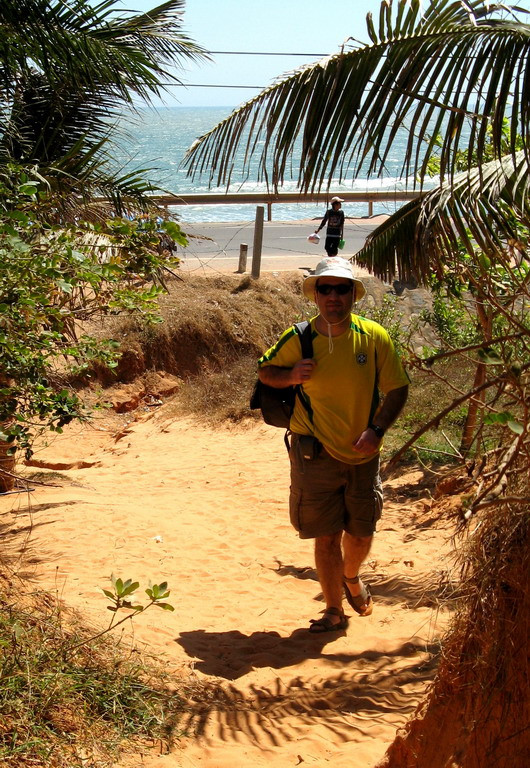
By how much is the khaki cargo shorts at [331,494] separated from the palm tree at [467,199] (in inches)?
35.0

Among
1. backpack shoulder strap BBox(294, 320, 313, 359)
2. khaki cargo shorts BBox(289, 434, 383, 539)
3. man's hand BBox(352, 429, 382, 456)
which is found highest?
backpack shoulder strap BBox(294, 320, 313, 359)

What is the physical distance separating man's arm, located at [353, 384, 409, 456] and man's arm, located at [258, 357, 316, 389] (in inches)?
16.5

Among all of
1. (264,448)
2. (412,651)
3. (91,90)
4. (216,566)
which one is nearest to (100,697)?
(412,651)

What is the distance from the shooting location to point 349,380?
4566 mm

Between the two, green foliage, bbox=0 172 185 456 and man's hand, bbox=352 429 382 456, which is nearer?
green foliage, bbox=0 172 185 456

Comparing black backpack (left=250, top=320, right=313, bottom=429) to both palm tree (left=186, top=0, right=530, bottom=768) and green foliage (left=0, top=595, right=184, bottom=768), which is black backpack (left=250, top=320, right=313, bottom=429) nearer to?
palm tree (left=186, top=0, right=530, bottom=768)

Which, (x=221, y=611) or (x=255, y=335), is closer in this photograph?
(x=221, y=611)

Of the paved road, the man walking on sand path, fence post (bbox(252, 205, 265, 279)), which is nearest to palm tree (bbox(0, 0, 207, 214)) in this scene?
the man walking on sand path

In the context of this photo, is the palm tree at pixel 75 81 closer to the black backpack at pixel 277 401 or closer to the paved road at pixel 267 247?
the black backpack at pixel 277 401

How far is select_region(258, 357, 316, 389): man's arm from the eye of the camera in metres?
4.52

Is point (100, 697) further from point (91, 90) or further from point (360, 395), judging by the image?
point (91, 90)

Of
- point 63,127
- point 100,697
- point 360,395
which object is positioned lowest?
point 100,697

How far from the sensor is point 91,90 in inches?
293

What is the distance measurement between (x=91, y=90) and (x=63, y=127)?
1.44ft
